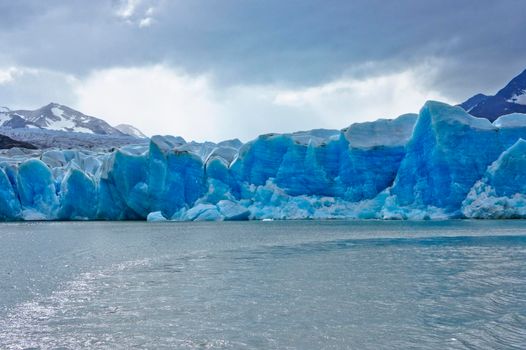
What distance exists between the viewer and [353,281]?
402 inches

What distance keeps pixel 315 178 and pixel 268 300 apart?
29615 millimetres

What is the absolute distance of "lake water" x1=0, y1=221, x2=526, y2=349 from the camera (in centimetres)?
632

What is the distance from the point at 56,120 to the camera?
187m

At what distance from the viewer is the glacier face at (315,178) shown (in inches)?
1272

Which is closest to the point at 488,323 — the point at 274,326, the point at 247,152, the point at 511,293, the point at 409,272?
the point at 511,293

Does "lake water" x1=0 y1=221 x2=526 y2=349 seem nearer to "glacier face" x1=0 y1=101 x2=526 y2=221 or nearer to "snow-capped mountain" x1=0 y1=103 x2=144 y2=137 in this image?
"glacier face" x1=0 y1=101 x2=526 y2=221

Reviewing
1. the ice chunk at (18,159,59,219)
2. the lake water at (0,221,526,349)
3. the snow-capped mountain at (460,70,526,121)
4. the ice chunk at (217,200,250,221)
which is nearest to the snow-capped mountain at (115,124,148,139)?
the snow-capped mountain at (460,70,526,121)

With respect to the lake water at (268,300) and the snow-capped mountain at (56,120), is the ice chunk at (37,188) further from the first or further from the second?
the snow-capped mountain at (56,120)

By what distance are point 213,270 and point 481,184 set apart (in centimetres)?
2453

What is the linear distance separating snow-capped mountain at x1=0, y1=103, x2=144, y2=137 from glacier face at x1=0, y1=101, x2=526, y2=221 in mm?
123301

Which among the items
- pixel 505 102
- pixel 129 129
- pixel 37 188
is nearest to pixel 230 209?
pixel 37 188

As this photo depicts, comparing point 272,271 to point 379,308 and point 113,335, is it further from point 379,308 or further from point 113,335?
point 113,335

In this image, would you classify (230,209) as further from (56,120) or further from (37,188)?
(56,120)

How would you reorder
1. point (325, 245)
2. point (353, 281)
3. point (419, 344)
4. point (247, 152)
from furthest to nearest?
point (247, 152), point (325, 245), point (353, 281), point (419, 344)
